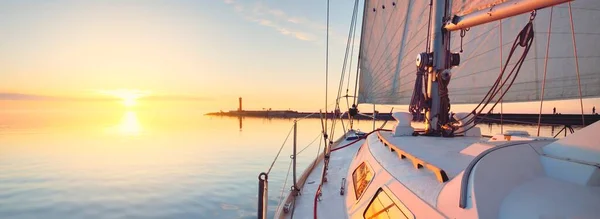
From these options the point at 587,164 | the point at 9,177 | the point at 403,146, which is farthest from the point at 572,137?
the point at 9,177

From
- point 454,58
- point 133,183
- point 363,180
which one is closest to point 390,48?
point 454,58

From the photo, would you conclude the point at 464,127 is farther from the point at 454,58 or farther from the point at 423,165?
the point at 423,165

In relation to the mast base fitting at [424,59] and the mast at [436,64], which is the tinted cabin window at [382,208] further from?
the mast base fitting at [424,59]

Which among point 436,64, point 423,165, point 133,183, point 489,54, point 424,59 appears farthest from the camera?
point 133,183

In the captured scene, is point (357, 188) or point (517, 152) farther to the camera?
point (357, 188)

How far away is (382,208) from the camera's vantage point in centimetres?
333

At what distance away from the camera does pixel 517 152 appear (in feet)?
7.90

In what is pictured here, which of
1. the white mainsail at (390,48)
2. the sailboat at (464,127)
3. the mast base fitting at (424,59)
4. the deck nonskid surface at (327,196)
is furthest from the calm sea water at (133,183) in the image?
the mast base fitting at (424,59)

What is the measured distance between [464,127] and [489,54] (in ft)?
6.74

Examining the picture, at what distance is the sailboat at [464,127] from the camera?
2.10m

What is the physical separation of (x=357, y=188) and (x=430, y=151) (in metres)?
1.29

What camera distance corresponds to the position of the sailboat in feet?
6.89

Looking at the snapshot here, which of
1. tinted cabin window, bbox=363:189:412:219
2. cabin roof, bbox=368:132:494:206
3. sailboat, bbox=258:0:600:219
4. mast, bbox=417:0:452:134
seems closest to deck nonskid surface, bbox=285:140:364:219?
sailboat, bbox=258:0:600:219

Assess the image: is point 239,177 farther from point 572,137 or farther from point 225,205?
point 572,137
